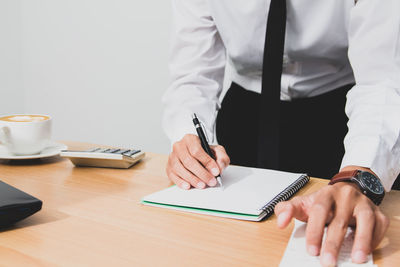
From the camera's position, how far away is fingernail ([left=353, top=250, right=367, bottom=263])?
0.53m

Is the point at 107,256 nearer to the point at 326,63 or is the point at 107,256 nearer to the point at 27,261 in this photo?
the point at 27,261

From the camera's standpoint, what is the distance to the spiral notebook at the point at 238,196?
27.2 inches

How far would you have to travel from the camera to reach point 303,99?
4.29 feet

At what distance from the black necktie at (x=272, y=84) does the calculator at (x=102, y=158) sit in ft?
1.28

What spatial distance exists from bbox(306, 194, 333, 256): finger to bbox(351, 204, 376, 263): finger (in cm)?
4

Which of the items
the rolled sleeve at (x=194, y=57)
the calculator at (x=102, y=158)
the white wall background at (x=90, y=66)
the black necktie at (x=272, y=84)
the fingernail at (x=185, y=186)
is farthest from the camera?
the white wall background at (x=90, y=66)

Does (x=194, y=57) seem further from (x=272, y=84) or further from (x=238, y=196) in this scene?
(x=238, y=196)

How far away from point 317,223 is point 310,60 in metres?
0.76

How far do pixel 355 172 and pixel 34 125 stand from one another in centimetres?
71

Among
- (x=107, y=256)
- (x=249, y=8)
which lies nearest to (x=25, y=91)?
(x=249, y=8)

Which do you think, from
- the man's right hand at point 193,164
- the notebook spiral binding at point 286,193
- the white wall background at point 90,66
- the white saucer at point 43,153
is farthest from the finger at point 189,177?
the white wall background at point 90,66

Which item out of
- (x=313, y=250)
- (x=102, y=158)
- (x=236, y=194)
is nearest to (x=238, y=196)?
(x=236, y=194)

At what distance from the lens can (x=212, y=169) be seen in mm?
850

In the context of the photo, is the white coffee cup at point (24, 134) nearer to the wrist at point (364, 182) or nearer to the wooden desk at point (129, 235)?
the wooden desk at point (129, 235)
